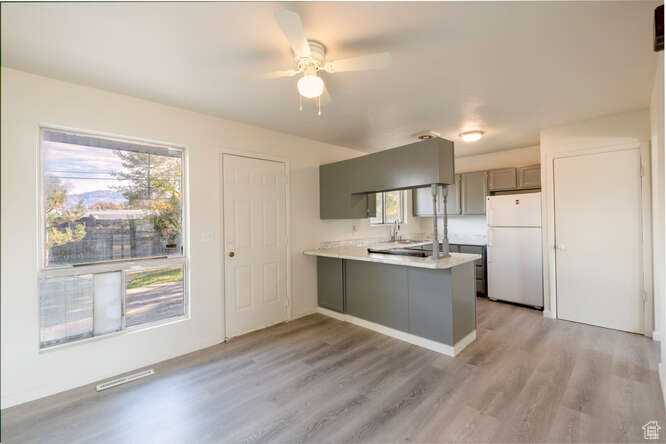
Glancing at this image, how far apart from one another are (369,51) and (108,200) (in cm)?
246

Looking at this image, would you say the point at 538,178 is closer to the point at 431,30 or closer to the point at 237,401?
the point at 431,30

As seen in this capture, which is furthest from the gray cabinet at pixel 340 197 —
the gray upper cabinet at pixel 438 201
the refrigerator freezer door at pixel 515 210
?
the refrigerator freezer door at pixel 515 210

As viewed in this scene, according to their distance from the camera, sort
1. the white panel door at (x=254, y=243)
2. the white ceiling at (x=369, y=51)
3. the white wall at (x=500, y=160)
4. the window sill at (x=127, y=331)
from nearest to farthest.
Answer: the white ceiling at (x=369, y=51) < the window sill at (x=127, y=331) < the white panel door at (x=254, y=243) < the white wall at (x=500, y=160)

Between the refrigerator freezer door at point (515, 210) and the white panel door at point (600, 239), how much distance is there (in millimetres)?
333

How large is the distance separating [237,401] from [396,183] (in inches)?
98.0

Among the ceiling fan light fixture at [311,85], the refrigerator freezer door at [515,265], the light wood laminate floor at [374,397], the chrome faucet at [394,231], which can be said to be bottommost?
the light wood laminate floor at [374,397]

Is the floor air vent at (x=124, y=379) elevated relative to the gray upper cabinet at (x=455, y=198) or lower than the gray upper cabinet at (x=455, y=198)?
lower

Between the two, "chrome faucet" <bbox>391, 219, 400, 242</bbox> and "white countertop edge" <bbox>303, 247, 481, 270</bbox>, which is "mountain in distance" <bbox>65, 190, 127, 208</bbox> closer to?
→ "white countertop edge" <bbox>303, 247, 481, 270</bbox>

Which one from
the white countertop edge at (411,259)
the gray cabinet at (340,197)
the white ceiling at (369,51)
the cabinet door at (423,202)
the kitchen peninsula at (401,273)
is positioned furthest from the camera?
the cabinet door at (423,202)

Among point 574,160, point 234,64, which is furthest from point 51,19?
point 574,160

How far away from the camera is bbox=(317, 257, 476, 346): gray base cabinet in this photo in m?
2.94

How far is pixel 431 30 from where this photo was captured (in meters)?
1.92

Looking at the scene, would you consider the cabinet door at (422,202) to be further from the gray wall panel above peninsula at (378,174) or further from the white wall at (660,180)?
the white wall at (660,180)

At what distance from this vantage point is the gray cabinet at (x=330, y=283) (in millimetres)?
3920
